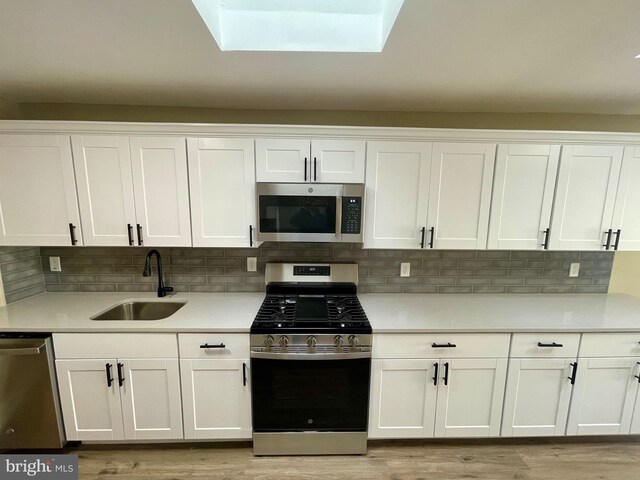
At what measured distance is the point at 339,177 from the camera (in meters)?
1.93

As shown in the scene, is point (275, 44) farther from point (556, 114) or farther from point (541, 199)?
point (556, 114)

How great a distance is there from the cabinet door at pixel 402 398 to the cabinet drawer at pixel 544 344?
55 cm

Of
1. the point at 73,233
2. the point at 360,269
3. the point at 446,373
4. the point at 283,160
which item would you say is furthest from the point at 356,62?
the point at 73,233

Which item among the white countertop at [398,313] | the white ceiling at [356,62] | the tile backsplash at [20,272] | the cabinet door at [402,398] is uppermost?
the white ceiling at [356,62]

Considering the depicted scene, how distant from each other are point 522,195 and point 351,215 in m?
1.23

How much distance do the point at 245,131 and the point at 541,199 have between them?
2.12 meters

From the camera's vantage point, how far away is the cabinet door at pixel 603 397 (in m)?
1.82

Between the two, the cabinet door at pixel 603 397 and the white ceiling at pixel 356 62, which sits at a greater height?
the white ceiling at pixel 356 62

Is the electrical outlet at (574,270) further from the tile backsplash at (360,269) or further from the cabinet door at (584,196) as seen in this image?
the cabinet door at (584,196)

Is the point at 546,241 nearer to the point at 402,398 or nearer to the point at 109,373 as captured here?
the point at 402,398

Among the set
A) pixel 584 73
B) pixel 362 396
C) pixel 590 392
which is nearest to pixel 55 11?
pixel 362 396

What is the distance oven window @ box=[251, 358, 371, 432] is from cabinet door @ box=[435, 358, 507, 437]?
52cm

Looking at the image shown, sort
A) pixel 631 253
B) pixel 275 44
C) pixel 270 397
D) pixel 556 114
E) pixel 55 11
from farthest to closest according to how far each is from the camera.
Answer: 1. pixel 631 253
2. pixel 556 114
3. pixel 270 397
4. pixel 275 44
5. pixel 55 11

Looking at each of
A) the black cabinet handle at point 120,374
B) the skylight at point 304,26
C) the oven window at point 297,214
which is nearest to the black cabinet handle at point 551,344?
the oven window at point 297,214
